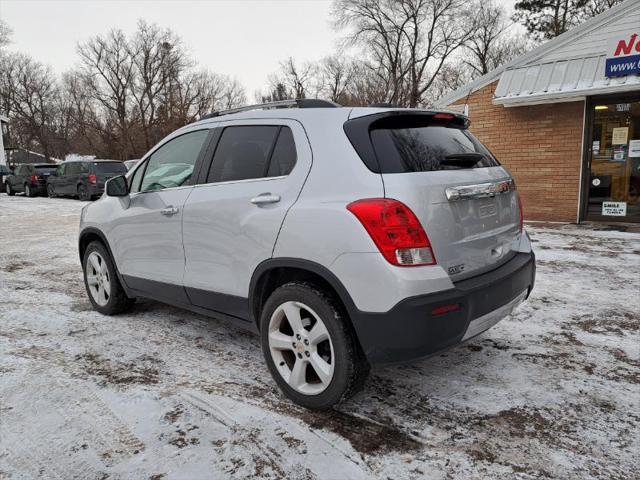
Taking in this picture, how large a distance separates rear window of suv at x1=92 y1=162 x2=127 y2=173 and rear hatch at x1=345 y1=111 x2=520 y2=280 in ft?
56.2

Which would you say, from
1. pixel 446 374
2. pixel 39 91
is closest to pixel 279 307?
pixel 446 374

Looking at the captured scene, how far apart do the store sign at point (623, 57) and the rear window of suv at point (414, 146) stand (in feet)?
25.9

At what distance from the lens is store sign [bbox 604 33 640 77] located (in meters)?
8.72

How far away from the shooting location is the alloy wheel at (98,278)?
14.6 ft

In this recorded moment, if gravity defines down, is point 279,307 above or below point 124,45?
below

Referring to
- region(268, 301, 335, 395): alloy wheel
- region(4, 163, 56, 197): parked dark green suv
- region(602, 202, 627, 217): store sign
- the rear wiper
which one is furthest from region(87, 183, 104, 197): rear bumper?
the rear wiper

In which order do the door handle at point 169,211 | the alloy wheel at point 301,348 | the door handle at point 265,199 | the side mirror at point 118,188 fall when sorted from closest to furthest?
the alloy wheel at point 301,348, the door handle at point 265,199, the door handle at point 169,211, the side mirror at point 118,188

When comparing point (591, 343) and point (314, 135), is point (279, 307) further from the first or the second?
point (591, 343)

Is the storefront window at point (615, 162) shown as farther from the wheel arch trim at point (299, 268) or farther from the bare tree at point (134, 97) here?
the bare tree at point (134, 97)

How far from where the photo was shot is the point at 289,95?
5000 cm

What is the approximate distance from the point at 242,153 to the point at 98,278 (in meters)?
2.34

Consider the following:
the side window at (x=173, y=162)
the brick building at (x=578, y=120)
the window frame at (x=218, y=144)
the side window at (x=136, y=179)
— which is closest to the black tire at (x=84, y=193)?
the brick building at (x=578, y=120)

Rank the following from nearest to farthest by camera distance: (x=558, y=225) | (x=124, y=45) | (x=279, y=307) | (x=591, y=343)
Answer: (x=279, y=307), (x=591, y=343), (x=558, y=225), (x=124, y=45)

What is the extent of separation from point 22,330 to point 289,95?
4862 cm
